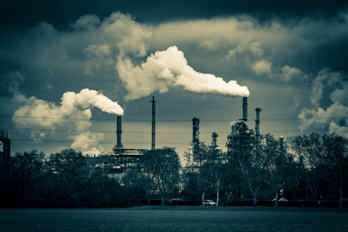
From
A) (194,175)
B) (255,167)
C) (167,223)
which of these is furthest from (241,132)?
(167,223)

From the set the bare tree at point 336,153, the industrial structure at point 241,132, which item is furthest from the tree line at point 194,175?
the industrial structure at point 241,132

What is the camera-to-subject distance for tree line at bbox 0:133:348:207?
233ft

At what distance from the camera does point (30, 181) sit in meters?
71.2

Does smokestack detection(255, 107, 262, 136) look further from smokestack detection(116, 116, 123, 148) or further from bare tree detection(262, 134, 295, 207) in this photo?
bare tree detection(262, 134, 295, 207)

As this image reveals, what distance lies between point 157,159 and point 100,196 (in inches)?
620

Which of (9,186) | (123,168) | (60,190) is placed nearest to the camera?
(9,186)

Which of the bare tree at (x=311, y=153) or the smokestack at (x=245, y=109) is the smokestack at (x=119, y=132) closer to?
the smokestack at (x=245, y=109)

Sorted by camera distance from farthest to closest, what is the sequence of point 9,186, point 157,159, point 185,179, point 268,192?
point 268,192 < point 185,179 < point 157,159 < point 9,186

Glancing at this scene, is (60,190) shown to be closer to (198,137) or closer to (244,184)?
(244,184)

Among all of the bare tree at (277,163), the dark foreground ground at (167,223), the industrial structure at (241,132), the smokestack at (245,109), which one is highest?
the smokestack at (245,109)

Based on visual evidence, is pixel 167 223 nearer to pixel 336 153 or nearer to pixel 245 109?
pixel 336 153

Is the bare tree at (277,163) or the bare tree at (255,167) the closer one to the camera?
the bare tree at (277,163)

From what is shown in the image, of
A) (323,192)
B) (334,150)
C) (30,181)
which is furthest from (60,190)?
(323,192)

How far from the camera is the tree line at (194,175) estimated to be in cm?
7100
